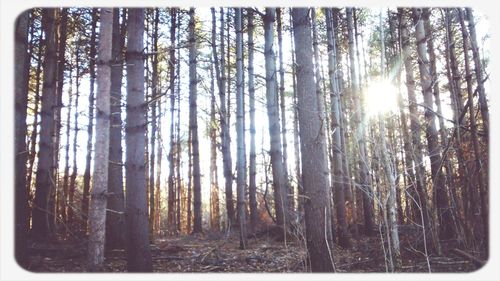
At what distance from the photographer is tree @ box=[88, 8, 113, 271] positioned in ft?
13.3

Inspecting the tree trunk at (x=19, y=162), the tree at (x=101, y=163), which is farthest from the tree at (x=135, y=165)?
the tree trunk at (x=19, y=162)

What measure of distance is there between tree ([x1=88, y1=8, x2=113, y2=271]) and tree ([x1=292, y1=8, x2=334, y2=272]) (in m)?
2.21

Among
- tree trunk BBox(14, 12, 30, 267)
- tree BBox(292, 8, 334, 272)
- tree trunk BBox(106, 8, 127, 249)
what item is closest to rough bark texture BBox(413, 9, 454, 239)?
tree BBox(292, 8, 334, 272)

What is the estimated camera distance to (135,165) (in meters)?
4.22

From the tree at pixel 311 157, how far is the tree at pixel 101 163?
2213 mm

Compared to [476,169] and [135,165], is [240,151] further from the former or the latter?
Result: [476,169]

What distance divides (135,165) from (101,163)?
37 centimetres

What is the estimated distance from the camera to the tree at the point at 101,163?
4.06 meters

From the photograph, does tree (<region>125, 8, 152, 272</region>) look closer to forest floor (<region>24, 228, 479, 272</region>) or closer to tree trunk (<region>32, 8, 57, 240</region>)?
forest floor (<region>24, 228, 479, 272</region>)

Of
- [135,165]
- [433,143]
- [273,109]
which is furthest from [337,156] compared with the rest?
[135,165]

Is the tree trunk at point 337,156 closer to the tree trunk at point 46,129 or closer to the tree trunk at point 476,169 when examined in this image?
the tree trunk at point 476,169

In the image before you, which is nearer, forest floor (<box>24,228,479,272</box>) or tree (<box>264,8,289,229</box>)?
forest floor (<box>24,228,479,272</box>)
